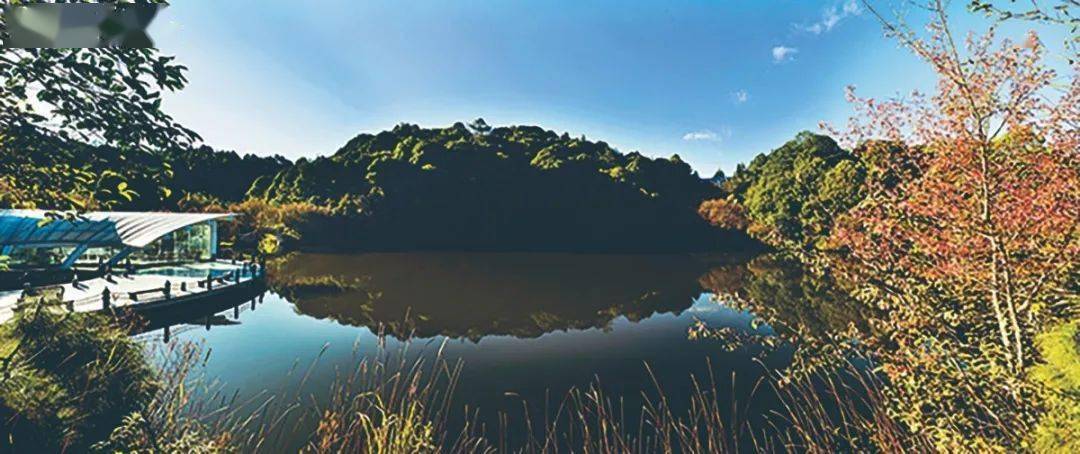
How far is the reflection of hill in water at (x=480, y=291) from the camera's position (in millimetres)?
14578

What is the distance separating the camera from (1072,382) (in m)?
2.07

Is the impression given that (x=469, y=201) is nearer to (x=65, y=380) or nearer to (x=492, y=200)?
(x=492, y=200)

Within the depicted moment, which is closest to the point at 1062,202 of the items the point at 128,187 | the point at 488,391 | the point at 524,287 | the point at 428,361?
the point at 128,187

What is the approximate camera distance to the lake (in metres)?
8.70

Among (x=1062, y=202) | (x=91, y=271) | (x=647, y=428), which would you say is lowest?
(x=647, y=428)

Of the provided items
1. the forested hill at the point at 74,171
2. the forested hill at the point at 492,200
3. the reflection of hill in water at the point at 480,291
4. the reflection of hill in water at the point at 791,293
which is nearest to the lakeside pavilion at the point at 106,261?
the reflection of hill in water at the point at 480,291

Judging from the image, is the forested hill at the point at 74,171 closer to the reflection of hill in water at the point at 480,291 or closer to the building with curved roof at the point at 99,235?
the reflection of hill in water at the point at 480,291

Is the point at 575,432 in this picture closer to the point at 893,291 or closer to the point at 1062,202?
the point at 893,291

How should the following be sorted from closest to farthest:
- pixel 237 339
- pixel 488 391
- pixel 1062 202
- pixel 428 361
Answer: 1. pixel 1062 202
2. pixel 488 391
3. pixel 428 361
4. pixel 237 339

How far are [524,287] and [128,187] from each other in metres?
18.6

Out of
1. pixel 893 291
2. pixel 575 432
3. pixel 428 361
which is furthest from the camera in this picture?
pixel 428 361

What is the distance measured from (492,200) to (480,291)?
22719mm

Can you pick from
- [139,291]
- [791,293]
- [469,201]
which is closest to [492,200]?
Answer: [469,201]

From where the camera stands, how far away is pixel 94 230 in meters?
18.5
